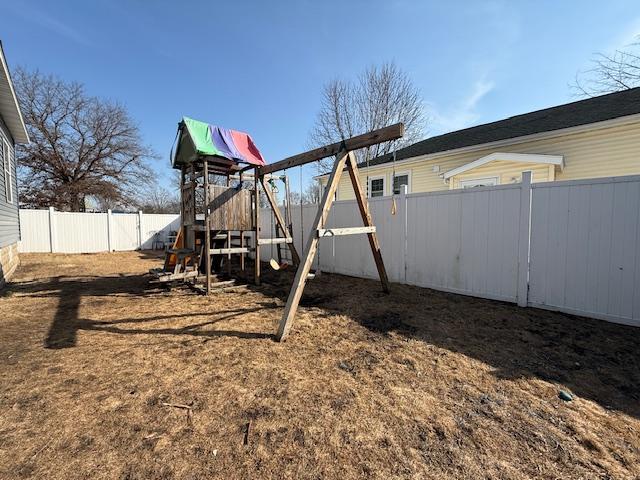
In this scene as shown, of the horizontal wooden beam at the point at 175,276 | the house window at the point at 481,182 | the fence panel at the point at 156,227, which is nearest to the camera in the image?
the horizontal wooden beam at the point at 175,276

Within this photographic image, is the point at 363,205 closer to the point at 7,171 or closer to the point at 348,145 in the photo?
the point at 348,145

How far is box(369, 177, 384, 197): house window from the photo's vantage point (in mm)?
11781

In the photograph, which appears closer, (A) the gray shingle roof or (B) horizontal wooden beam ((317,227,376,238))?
(B) horizontal wooden beam ((317,227,376,238))

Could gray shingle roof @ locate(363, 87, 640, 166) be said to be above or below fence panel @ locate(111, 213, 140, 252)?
above

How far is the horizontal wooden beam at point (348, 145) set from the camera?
12.4ft

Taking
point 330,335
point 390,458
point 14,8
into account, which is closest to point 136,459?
point 390,458

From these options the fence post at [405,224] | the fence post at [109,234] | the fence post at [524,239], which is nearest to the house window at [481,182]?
the fence post at [405,224]

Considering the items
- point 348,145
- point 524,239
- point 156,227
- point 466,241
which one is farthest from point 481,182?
point 156,227

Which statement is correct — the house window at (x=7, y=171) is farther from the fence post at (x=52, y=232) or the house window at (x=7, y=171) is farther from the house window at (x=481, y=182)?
the house window at (x=481, y=182)

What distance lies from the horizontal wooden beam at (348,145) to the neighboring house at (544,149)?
1457 mm

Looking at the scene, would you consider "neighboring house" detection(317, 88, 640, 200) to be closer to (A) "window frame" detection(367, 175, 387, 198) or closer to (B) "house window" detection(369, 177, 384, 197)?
(A) "window frame" detection(367, 175, 387, 198)

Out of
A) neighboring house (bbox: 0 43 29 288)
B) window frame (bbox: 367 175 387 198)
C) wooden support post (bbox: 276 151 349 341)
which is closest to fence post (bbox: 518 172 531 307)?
wooden support post (bbox: 276 151 349 341)

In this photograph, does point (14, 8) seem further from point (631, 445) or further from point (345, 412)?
point (631, 445)

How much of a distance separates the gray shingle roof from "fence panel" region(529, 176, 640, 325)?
193 inches
